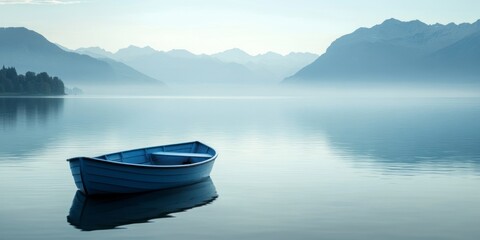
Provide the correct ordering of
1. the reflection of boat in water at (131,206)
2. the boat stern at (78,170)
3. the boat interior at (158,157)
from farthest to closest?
the boat interior at (158,157) < the boat stern at (78,170) < the reflection of boat in water at (131,206)

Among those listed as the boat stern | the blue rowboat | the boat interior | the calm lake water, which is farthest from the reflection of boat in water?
the boat interior

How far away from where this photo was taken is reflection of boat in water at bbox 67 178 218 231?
1006 inches

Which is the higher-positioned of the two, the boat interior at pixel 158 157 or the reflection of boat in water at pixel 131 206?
the boat interior at pixel 158 157

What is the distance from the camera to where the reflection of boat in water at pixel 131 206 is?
25.6m

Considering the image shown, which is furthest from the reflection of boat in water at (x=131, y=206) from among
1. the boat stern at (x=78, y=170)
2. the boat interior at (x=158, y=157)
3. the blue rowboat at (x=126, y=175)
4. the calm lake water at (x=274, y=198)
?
the boat interior at (x=158, y=157)

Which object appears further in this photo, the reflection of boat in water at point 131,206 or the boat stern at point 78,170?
the boat stern at point 78,170

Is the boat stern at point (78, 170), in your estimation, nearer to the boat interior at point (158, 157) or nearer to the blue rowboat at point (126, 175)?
Answer: the blue rowboat at point (126, 175)

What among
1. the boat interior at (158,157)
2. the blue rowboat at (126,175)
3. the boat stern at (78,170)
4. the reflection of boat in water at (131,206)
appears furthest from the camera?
the boat interior at (158,157)

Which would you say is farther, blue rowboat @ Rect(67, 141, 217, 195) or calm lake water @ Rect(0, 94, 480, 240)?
blue rowboat @ Rect(67, 141, 217, 195)

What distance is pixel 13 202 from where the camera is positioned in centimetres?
2902

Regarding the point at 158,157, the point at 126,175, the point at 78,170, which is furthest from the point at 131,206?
the point at 158,157

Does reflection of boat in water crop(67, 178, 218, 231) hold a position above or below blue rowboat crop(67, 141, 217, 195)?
below

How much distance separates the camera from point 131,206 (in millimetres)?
28547

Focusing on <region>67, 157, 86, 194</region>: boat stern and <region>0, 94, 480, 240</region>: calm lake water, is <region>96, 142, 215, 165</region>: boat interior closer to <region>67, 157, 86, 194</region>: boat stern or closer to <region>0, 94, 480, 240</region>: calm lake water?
<region>0, 94, 480, 240</region>: calm lake water
